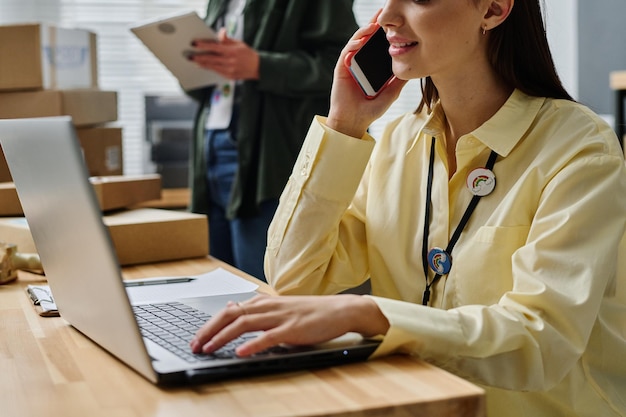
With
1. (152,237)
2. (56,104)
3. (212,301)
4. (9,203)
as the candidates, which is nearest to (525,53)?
(212,301)

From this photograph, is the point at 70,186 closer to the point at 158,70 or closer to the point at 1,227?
the point at 1,227

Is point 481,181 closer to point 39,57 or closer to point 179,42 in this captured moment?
point 179,42

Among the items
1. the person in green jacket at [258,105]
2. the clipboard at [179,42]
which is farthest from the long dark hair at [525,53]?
the clipboard at [179,42]

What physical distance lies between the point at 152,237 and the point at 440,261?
65 cm

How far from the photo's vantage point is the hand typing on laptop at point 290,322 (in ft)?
2.94

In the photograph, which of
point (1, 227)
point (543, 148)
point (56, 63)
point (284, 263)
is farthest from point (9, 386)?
point (56, 63)

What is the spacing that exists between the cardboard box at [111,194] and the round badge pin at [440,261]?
838 mm

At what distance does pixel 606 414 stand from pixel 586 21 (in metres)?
3.17

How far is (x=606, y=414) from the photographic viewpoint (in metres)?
1.16

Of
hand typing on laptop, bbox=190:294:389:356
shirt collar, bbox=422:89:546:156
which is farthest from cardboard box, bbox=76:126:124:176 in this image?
hand typing on laptop, bbox=190:294:389:356

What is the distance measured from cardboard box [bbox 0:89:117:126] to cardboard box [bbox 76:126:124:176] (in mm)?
35

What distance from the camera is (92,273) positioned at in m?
Result: 0.89

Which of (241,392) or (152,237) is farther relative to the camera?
(152,237)

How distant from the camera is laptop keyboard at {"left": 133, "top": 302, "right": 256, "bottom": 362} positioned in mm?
905
